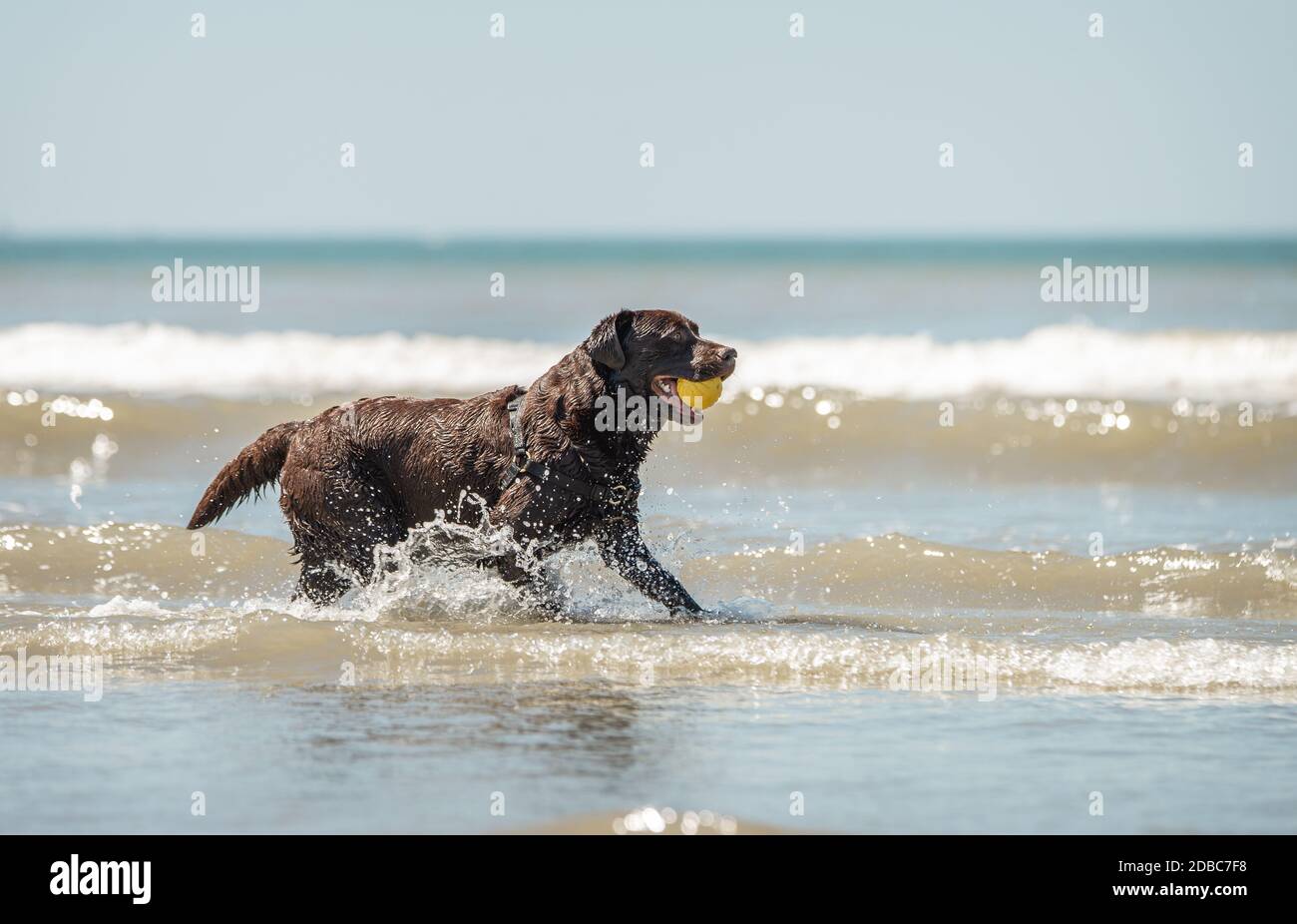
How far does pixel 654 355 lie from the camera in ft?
22.7

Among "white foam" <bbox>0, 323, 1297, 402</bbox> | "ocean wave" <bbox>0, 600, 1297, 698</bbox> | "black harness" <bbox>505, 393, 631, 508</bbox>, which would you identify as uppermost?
"white foam" <bbox>0, 323, 1297, 402</bbox>

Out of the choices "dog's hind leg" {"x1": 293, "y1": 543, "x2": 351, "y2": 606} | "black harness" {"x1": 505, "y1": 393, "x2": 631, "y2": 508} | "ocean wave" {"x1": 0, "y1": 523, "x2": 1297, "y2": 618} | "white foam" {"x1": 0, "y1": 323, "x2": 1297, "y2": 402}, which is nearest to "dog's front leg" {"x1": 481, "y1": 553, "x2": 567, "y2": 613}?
"ocean wave" {"x1": 0, "y1": 523, "x2": 1297, "y2": 618}

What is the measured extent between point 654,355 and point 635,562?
0.99 metres

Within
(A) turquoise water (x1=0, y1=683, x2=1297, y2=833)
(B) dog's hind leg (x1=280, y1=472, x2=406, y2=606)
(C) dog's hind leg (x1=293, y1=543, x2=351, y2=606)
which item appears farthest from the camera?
(C) dog's hind leg (x1=293, y1=543, x2=351, y2=606)

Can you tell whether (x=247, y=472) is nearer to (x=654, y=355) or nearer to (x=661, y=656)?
(x=654, y=355)

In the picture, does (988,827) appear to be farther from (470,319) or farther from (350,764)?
(470,319)

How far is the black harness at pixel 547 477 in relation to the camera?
22.8ft

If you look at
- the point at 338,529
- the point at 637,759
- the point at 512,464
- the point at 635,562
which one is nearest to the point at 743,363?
the point at 635,562

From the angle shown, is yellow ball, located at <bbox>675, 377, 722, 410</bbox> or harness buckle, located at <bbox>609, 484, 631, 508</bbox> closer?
yellow ball, located at <bbox>675, 377, 722, 410</bbox>

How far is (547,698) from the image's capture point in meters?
5.86

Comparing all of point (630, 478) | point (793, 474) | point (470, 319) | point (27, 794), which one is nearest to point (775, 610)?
point (630, 478)

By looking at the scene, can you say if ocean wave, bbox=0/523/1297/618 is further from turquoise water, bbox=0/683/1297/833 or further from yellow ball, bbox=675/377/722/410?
turquoise water, bbox=0/683/1297/833

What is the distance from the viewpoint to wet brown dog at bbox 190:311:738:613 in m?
6.93

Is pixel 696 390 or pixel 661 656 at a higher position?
pixel 696 390
